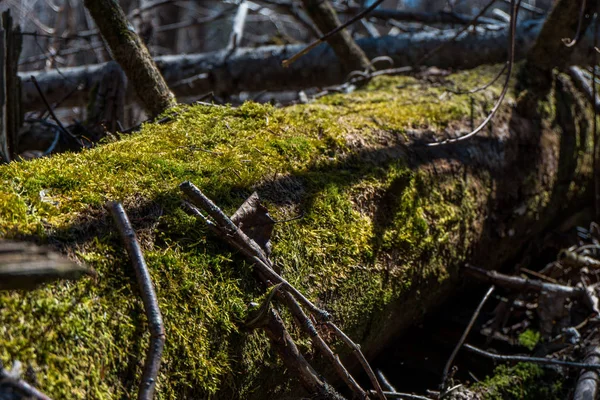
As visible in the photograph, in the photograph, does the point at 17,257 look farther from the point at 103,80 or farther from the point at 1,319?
the point at 103,80

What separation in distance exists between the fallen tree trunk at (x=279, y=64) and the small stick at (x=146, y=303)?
11.7ft

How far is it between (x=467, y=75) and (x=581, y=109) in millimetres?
929

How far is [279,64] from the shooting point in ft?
16.3

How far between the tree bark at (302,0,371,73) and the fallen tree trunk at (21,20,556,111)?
33 centimetres

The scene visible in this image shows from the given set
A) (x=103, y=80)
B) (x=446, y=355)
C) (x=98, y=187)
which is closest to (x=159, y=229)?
(x=98, y=187)

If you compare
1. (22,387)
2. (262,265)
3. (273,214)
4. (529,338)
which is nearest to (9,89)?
(273,214)

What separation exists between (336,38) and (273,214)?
9.76ft

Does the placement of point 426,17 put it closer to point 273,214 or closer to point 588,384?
point 588,384

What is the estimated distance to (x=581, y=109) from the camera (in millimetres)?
3885

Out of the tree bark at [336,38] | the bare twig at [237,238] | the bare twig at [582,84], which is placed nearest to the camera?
the bare twig at [237,238]

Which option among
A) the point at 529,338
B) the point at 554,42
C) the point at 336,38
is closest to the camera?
the point at 529,338

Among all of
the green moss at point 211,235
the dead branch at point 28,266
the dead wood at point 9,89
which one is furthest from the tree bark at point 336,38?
the dead branch at point 28,266

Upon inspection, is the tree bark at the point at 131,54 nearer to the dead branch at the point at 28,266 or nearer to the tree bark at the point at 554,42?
the dead branch at the point at 28,266

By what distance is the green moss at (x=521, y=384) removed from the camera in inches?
91.4
